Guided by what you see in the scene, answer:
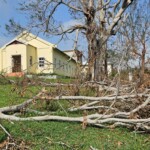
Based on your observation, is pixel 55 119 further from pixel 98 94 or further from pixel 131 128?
pixel 98 94

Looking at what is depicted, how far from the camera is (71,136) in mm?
6621

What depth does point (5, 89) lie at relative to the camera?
1263 centimetres

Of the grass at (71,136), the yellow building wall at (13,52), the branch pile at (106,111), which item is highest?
the yellow building wall at (13,52)

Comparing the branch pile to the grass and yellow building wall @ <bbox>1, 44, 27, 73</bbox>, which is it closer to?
the grass

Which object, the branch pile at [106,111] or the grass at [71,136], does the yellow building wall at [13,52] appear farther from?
the grass at [71,136]

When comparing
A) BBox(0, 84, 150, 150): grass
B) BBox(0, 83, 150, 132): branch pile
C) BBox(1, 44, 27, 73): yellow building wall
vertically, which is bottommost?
BBox(0, 84, 150, 150): grass

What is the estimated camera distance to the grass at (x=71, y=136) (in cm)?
606

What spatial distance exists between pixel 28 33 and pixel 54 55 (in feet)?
57.0

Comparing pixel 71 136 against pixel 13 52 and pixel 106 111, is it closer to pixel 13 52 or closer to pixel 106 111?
pixel 106 111

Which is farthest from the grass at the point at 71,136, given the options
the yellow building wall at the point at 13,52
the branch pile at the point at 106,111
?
the yellow building wall at the point at 13,52

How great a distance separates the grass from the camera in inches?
239

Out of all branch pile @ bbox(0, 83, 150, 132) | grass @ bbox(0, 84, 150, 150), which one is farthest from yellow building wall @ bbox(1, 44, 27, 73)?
grass @ bbox(0, 84, 150, 150)

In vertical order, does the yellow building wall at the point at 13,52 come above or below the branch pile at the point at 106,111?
above

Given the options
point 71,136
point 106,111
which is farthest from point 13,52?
point 71,136
